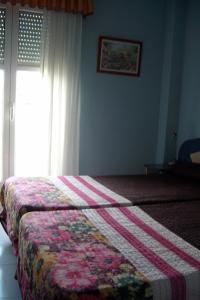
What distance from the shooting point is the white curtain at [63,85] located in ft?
12.2

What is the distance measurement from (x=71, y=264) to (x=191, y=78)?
10.4ft

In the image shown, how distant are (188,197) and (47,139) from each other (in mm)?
1781

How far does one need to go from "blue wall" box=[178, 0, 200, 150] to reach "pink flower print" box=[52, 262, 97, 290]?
113 inches

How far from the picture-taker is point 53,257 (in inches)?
63.7

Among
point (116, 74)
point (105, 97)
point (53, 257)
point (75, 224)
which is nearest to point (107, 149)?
point (105, 97)

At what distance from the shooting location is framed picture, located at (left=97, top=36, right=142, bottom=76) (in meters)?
4.04

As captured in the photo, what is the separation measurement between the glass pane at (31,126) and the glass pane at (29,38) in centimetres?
15

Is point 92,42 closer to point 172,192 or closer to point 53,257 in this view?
point 172,192

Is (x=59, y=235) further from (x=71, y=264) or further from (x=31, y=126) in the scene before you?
(x=31, y=126)

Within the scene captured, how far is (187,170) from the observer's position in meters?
3.51

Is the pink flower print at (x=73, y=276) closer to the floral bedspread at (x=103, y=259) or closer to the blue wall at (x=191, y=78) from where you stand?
the floral bedspread at (x=103, y=259)

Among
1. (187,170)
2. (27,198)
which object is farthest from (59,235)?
(187,170)

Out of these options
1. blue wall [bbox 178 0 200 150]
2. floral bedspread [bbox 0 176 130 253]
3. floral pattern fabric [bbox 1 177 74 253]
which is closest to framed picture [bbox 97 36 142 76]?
blue wall [bbox 178 0 200 150]

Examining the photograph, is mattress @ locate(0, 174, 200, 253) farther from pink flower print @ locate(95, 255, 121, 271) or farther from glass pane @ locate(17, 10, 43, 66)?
glass pane @ locate(17, 10, 43, 66)
